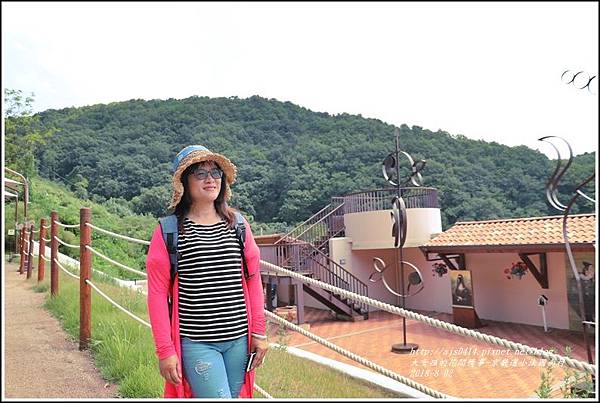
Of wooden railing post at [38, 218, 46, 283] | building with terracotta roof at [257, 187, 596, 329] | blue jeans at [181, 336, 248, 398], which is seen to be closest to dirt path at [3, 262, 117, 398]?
blue jeans at [181, 336, 248, 398]

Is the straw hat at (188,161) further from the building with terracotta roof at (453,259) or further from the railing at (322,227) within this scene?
the railing at (322,227)

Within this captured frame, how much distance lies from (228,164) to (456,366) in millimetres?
6634

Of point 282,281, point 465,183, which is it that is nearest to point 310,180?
point 465,183

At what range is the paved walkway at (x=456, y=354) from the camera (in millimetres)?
6148

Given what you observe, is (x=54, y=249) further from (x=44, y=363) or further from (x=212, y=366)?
(x=212, y=366)

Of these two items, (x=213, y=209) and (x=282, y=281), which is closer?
(x=213, y=209)

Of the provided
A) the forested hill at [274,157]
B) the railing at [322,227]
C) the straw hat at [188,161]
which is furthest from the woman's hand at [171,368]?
the forested hill at [274,157]

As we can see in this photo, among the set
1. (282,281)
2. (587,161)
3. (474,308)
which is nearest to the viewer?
(474,308)

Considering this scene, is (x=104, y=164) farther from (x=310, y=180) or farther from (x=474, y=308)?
(x=474, y=308)

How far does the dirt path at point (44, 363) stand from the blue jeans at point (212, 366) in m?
1.10

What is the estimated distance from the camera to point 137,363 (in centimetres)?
285

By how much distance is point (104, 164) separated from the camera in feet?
95.8

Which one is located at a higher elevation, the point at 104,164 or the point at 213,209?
the point at 104,164

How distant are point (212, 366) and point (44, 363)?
2288mm
